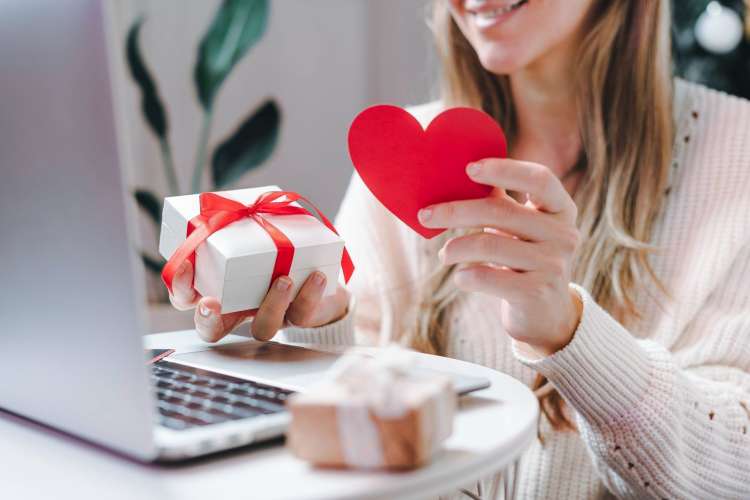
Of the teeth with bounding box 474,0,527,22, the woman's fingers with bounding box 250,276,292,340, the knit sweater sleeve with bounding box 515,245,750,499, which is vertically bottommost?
the knit sweater sleeve with bounding box 515,245,750,499

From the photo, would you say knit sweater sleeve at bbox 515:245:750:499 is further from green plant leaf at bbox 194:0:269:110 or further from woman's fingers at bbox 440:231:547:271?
green plant leaf at bbox 194:0:269:110

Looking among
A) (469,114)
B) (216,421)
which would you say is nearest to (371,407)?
(216,421)

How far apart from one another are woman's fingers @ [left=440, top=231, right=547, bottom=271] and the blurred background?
5.33ft

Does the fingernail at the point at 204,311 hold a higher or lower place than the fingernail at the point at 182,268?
lower

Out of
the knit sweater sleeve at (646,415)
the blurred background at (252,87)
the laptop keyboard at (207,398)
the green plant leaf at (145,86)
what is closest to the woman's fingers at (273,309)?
the laptop keyboard at (207,398)

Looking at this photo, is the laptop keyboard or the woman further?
the woman

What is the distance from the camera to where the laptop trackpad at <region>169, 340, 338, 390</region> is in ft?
2.39

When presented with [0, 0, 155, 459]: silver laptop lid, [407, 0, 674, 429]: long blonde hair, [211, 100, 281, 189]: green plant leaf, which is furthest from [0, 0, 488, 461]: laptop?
[211, 100, 281, 189]: green plant leaf

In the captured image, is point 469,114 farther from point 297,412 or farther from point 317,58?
point 317,58

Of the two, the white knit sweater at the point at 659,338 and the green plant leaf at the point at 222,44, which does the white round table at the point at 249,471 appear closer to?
the white knit sweater at the point at 659,338

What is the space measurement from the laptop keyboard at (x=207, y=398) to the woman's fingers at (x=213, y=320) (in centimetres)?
9

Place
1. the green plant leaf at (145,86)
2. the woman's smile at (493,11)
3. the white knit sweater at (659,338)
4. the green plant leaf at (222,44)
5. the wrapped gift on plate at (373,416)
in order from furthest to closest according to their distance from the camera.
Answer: the green plant leaf at (222,44), the green plant leaf at (145,86), the woman's smile at (493,11), the white knit sweater at (659,338), the wrapped gift on plate at (373,416)

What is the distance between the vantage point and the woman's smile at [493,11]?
1094mm

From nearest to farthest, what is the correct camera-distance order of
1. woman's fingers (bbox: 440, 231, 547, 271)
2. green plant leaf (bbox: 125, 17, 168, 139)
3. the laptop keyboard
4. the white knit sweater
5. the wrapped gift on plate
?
the wrapped gift on plate
the laptop keyboard
woman's fingers (bbox: 440, 231, 547, 271)
the white knit sweater
green plant leaf (bbox: 125, 17, 168, 139)
